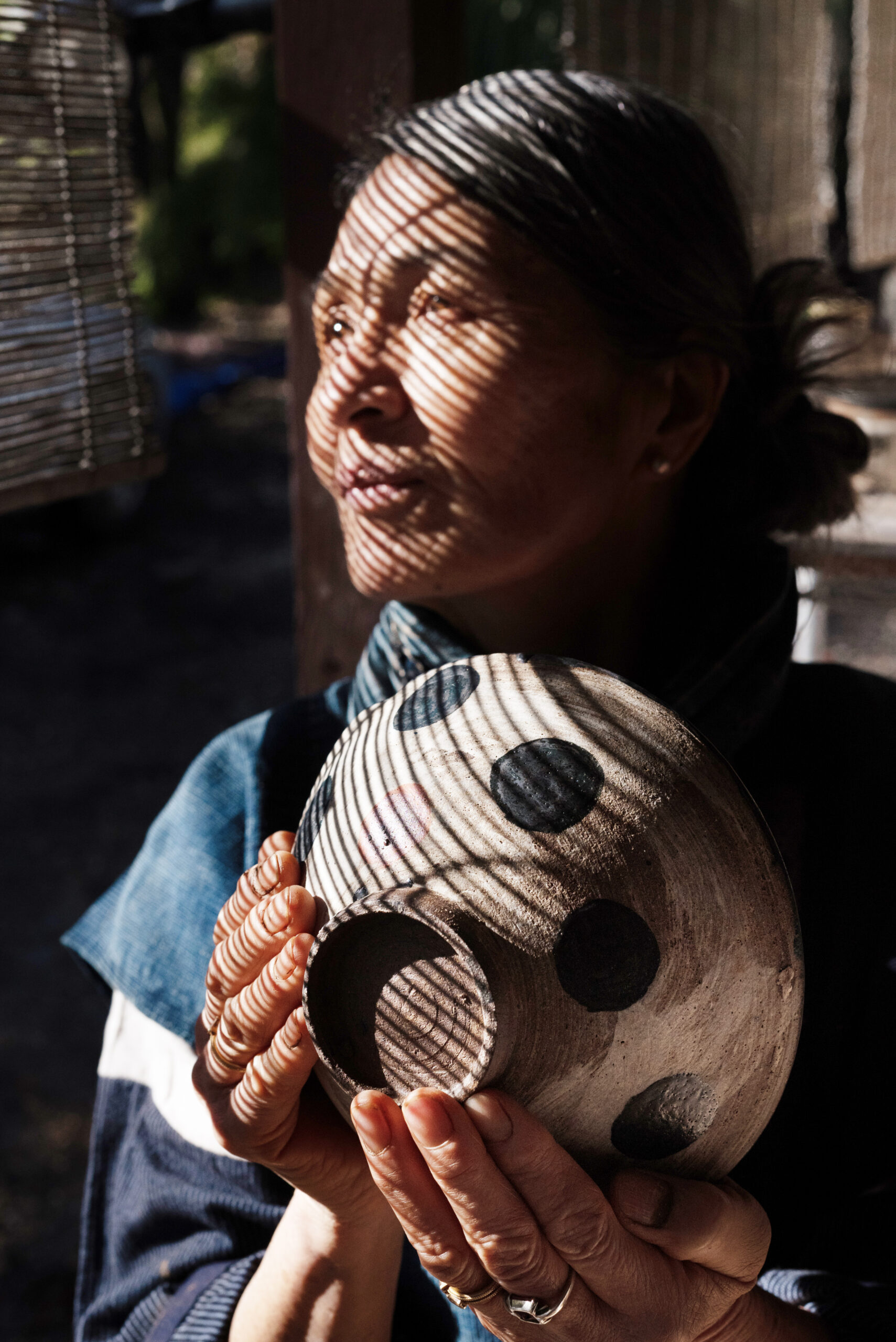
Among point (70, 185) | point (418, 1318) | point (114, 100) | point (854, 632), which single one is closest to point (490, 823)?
point (418, 1318)

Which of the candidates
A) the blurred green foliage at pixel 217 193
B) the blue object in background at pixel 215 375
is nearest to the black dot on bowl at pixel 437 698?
the blue object in background at pixel 215 375

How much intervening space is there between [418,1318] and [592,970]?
705 millimetres

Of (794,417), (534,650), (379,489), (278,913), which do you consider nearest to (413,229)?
(379,489)

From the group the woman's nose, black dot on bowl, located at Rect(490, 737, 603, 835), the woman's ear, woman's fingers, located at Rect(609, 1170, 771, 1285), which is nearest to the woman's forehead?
the woman's nose

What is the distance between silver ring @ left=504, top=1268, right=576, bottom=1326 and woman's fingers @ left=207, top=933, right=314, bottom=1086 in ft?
0.96

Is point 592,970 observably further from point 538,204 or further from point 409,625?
point 538,204

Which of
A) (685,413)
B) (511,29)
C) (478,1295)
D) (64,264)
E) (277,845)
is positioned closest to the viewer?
(478,1295)

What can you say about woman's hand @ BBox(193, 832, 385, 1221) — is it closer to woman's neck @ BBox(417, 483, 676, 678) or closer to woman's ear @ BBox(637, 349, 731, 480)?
woman's neck @ BBox(417, 483, 676, 678)

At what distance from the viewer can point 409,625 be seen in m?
1.33

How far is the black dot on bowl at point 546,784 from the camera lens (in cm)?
92

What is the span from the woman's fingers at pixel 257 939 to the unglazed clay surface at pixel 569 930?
31 millimetres

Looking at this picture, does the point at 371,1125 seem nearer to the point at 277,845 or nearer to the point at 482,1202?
the point at 482,1202

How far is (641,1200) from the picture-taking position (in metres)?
0.94

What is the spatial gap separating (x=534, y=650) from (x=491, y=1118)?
629 millimetres
